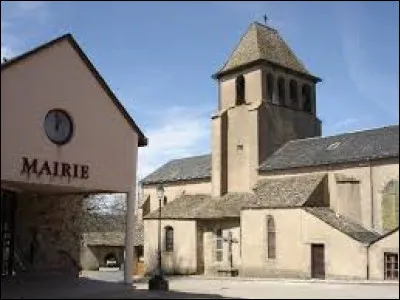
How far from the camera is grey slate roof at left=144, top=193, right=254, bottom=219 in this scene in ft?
135

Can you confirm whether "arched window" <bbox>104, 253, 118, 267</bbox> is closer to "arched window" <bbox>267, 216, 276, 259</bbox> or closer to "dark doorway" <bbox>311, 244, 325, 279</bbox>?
"arched window" <bbox>267, 216, 276, 259</bbox>

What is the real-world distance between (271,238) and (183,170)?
17480mm

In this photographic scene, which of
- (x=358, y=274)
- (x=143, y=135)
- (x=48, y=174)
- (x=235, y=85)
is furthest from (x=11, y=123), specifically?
(x=235, y=85)

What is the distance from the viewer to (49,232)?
24734mm

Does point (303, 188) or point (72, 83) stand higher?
point (72, 83)

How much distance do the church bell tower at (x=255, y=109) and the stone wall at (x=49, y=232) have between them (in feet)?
65.7

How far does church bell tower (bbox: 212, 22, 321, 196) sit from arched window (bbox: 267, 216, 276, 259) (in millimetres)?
5963

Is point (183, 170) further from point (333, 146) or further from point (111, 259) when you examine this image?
point (333, 146)

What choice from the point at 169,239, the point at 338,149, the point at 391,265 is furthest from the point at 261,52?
the point at 391,265

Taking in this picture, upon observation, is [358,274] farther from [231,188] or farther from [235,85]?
[235,85]

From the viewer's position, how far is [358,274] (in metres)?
31.6

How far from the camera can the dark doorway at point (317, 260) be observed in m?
34.4

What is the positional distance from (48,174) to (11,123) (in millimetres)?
Answer: 2171

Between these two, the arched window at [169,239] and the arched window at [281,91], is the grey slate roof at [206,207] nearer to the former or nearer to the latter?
the arched window at [169,239]
